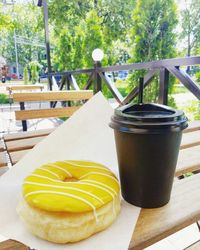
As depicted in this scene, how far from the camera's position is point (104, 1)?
457 inches

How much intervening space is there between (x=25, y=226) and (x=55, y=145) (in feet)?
1.21

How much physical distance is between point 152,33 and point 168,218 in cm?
424

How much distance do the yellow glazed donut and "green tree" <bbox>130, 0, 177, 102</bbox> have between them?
2.94 metres

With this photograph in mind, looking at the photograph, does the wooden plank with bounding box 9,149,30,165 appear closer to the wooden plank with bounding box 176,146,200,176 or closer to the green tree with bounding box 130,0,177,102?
the wooden plank with bounding box 176,146,200,176

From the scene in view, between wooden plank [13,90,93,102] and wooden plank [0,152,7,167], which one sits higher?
wooden plank [13,90,93,102]

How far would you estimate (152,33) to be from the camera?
13.8ft

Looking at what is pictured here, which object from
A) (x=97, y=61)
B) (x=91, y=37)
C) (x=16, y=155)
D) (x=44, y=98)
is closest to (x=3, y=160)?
(x=16, y=155)

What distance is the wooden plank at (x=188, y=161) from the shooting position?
2.63 ft

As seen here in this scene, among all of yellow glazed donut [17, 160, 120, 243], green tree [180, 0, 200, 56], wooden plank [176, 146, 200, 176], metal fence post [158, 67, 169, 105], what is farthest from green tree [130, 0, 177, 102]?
green tree [180, 0, 200, 56]

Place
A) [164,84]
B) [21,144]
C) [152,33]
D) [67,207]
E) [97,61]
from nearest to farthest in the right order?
1. [67,207]
2. [21,144]
3. [164,84]
4. [97,61]
5. [152,33]

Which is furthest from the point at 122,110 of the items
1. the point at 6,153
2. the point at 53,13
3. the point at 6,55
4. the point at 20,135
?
the point at 6,55

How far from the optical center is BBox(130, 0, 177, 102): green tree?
3742mm

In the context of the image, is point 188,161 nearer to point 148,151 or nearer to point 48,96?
point 148,151

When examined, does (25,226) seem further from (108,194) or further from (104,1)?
(104,1)
